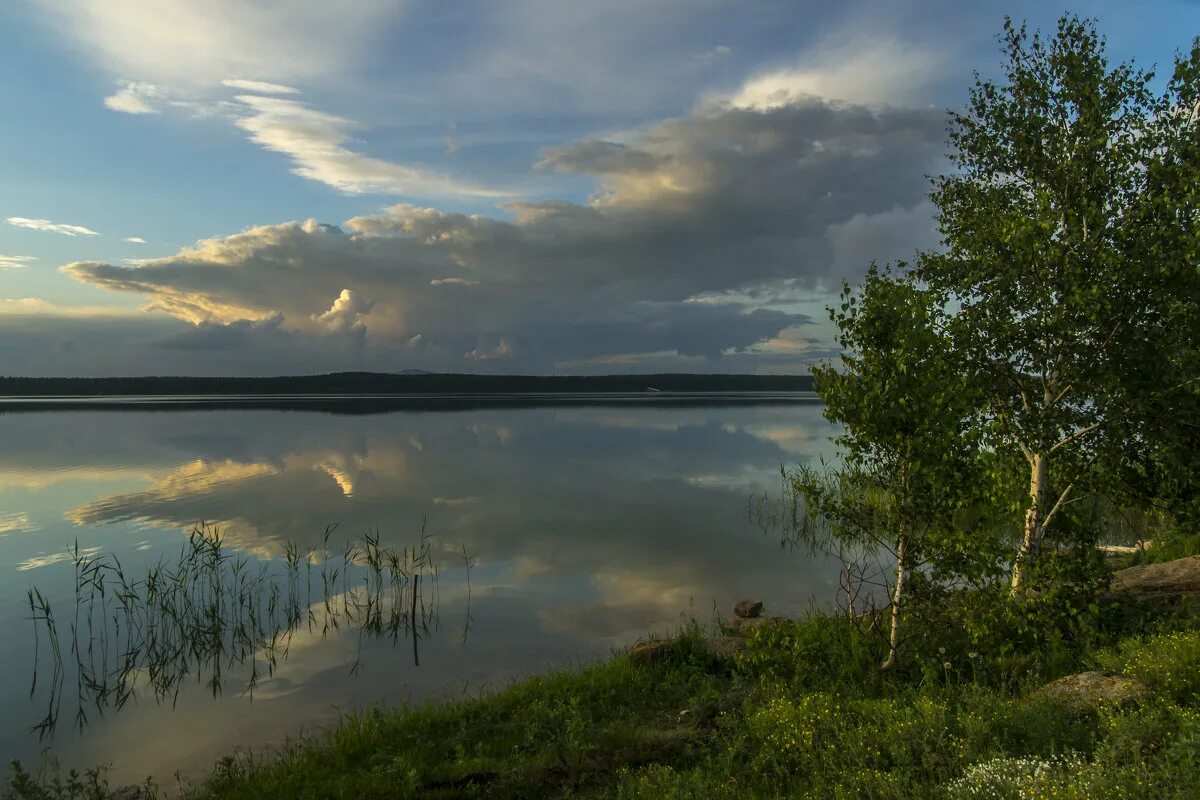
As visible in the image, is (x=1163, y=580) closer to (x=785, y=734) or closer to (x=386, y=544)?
(x=785, y=734)

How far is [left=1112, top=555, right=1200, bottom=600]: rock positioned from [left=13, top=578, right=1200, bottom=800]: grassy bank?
107cm

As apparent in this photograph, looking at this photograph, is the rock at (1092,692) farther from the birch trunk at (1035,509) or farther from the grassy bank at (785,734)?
the birch trunk at (1035,509)

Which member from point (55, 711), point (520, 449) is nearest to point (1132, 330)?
point (55, 711)

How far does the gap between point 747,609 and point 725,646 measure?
5.11 m

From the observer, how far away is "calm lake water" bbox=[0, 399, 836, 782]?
1584 centimetres

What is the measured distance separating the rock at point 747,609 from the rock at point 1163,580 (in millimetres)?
9093

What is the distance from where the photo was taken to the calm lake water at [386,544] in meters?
15.8

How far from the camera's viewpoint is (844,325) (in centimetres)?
1277

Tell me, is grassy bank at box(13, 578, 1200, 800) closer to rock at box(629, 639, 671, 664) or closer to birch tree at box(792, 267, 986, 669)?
rock at box(629, 639, 671, 664)

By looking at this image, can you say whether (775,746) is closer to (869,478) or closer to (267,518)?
(869,478)

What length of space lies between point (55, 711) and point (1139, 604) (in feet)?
81.9

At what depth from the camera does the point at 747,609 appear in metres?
21.1

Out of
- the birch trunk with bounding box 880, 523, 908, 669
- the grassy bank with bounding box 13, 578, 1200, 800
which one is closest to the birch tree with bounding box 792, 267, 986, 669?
the birch trunk with bounding box 880, 523, 908, 669

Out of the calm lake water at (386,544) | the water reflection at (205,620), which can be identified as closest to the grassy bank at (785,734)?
the calm lake water at (386,544)
